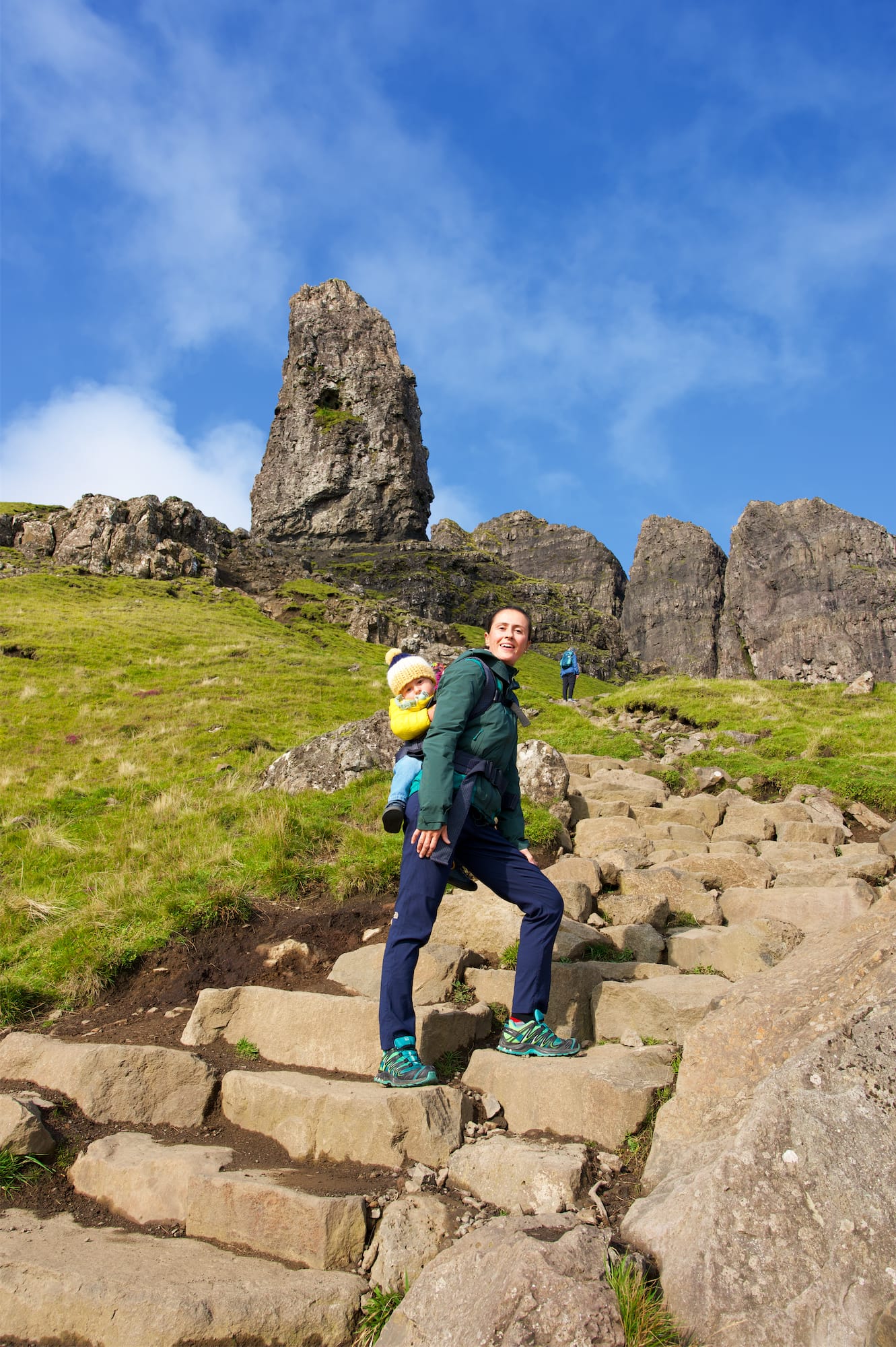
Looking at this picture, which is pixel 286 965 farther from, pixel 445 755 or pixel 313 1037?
pixel 445 755

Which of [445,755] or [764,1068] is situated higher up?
[445,755]

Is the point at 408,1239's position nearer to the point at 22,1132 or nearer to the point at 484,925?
the point at 22,1132

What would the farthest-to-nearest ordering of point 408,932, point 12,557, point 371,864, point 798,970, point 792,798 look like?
point 12,557 → point 792,798 → point 371,864 → point 408,932 → point 798,970

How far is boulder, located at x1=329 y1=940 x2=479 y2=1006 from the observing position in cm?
619

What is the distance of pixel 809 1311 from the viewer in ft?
8.63

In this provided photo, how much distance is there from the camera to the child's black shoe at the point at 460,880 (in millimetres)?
5285

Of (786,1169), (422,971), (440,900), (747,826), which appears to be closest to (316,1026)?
(422,971)

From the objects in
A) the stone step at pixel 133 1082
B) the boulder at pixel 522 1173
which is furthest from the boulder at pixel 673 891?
the stone step at pixel 133 1082

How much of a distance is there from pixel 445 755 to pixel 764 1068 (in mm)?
2464

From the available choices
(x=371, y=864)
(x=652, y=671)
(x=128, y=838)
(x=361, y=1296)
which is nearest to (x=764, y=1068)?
(x=361, y=1296)

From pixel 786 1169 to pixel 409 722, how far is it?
11.5 ft

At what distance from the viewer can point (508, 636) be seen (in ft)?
18.6

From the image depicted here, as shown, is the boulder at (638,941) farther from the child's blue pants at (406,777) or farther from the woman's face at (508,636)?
the woman's face at (508,636)

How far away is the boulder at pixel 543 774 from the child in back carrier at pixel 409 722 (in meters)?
5.83
